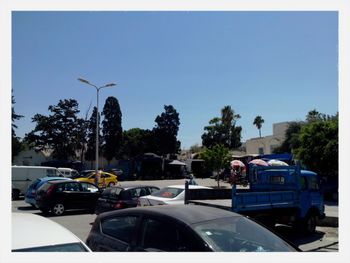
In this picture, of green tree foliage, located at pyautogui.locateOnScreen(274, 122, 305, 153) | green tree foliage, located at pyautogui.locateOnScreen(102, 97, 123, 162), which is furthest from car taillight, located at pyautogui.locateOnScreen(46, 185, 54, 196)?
green tree foliage, located at pyautogui.locateOnScreen(102, 97, 123, 162)

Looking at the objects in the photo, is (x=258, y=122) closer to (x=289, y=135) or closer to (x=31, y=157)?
(x=289, y=135)

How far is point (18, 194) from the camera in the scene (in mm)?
22109

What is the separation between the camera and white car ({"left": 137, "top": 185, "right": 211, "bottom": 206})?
11.7 meters

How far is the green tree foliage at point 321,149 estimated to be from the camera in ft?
75.2

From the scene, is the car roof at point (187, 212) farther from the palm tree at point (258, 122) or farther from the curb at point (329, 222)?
the palm tree at point (258, 122)

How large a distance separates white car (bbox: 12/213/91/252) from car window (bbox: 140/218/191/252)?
1.02 meters

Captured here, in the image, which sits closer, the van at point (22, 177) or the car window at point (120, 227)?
the car window at point (120, 227)

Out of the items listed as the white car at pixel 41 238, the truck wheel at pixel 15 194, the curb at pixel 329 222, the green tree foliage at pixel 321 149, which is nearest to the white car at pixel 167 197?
the curb at pixel 329 222

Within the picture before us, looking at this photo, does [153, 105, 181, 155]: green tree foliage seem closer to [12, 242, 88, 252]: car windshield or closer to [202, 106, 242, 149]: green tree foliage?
[202, 106, 242, 149]: green tree foliage

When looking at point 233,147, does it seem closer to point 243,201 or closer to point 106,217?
point 243,201

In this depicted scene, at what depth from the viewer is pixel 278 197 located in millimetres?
10344

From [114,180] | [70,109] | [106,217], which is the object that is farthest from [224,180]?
[106,217]

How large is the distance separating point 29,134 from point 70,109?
281 inches

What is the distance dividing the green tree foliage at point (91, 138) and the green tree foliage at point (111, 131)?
1871mm
